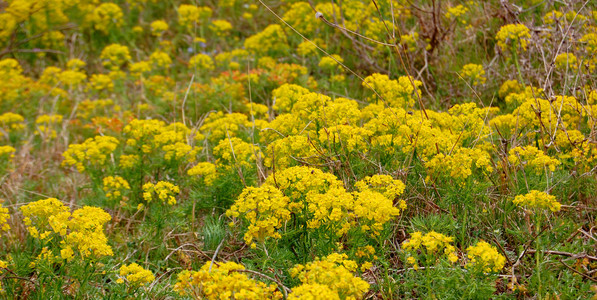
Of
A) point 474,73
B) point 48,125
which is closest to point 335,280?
point 474,73

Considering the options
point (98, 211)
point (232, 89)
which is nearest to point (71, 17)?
point (232, 89)

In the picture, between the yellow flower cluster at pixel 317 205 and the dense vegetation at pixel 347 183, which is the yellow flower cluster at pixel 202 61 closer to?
the dense vegetation at pixel 347 183

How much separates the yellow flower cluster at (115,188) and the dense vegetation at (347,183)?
21 mm

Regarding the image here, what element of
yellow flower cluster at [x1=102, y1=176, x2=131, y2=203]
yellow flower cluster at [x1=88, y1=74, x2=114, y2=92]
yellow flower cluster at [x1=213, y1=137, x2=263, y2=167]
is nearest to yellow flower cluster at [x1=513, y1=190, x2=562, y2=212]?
yellow flower cluster at [x1=213, y1=137, x2=263, y2=167]

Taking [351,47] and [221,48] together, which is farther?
[221,48]

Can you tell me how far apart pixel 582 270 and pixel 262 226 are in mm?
1708

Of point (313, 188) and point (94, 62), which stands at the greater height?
point (313, 188)

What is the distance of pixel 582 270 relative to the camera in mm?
2971

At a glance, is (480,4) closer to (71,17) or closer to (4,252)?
(4,252)

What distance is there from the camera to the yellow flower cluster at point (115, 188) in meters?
4.18

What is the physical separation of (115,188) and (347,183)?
5.94 feet

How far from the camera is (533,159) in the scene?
134 inches

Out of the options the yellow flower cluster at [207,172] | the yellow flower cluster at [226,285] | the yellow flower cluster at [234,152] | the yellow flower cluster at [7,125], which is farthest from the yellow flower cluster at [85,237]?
the yellow flower cluster at [7,125]

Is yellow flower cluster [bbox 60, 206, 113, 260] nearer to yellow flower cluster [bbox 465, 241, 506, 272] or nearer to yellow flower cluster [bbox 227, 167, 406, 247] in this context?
yellow flower cluster [bbox 227, 167, 406, 247]
